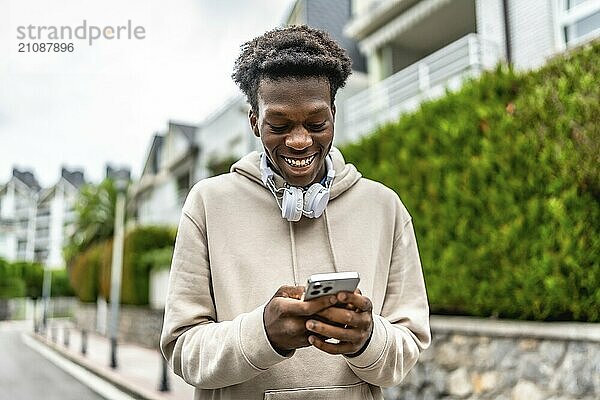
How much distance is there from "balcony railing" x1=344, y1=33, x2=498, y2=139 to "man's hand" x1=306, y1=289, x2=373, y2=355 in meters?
3.73

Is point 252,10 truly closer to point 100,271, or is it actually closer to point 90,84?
point 90,84

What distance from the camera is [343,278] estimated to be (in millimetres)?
521

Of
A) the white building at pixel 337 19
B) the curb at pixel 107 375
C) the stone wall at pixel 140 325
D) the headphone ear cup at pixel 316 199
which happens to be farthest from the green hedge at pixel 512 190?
the stone wall at pixel 140 325

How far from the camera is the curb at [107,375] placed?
4.44m

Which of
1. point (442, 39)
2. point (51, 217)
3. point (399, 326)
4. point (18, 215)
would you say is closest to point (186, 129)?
point (442, 39)

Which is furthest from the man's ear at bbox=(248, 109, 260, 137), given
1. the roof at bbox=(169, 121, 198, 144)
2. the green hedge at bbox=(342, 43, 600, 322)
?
the roof at bbox=(169, 121, 198, 144)

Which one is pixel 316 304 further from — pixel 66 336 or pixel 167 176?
pixel 167 176

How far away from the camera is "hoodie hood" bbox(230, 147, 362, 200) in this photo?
0.75 metres

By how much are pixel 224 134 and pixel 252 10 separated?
20.4ft

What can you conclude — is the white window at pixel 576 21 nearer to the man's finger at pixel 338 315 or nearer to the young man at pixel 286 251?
the young man at pixel 286 251

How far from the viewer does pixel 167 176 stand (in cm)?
1206

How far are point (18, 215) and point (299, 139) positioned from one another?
299cm

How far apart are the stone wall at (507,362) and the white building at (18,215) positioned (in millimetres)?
2156

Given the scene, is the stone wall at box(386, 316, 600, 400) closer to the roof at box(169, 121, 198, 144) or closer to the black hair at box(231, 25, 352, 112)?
the black hair at box(231, 25, 352, 112)
